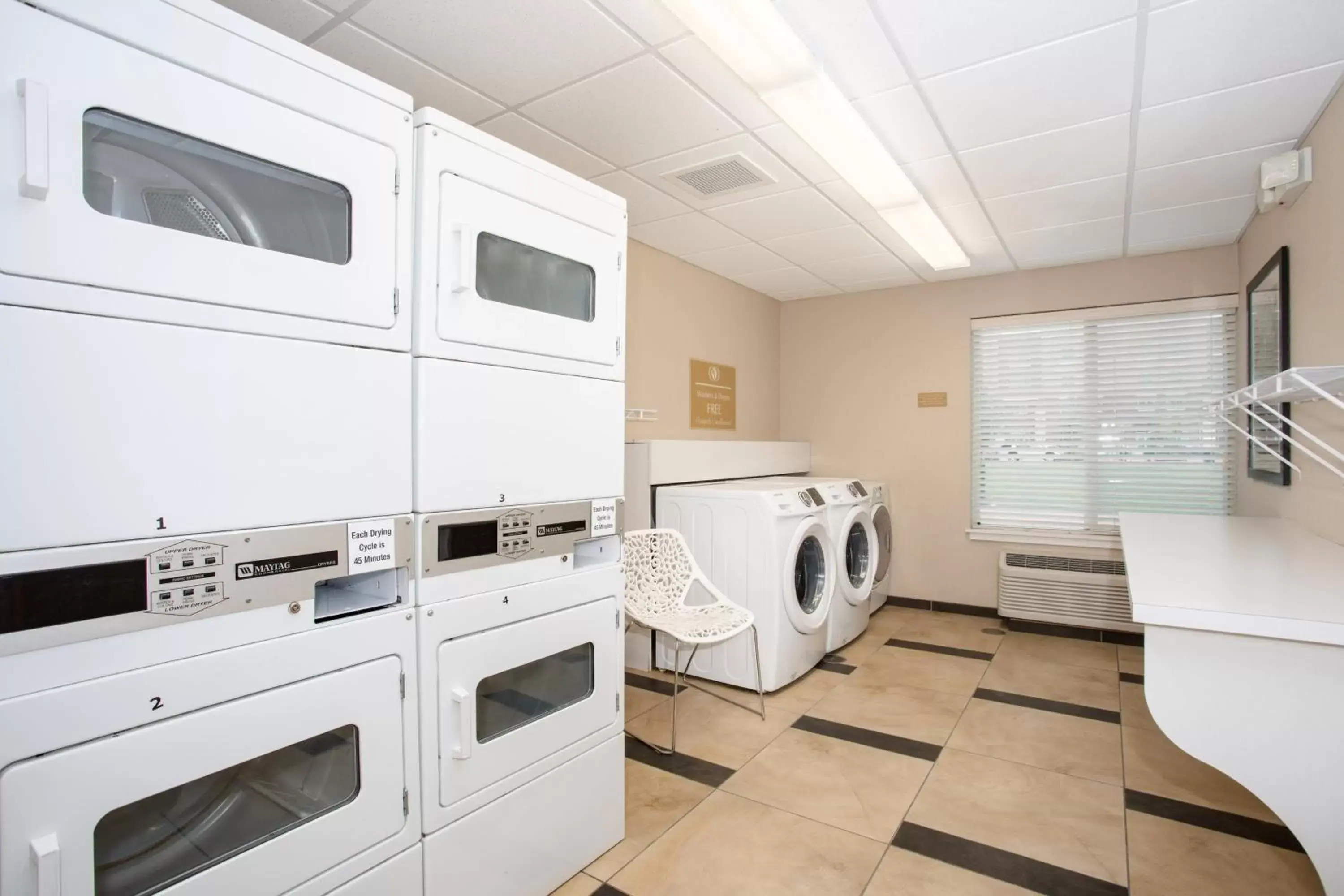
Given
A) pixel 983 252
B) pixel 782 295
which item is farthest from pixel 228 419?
pixel 782 295

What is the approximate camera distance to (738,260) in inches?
173

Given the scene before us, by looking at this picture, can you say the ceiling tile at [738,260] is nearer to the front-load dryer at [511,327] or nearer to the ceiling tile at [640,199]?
the ceiling tile at [640,199]

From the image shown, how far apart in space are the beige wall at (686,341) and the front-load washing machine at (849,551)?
31.0 inches

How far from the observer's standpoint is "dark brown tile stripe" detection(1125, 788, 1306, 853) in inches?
84.1

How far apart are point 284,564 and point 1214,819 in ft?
9.50

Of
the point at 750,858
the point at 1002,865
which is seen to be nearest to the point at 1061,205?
the point at 1002,865

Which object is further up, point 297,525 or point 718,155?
point 718,155

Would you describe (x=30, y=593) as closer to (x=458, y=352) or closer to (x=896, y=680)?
(x=458, y=352)

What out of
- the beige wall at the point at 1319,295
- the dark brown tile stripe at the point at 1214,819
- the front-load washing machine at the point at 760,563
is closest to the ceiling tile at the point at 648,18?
the front-load washing machine at the point at 760,563

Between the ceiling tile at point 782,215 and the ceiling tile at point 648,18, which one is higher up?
the ceiling tile at point 648,18

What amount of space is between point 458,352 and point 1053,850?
7.49ft

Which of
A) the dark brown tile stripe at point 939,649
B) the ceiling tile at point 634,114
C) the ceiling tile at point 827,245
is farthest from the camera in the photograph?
the dark brown tile stripe at point 939,649

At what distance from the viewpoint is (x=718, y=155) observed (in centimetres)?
282

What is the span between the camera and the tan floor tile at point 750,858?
6.29 ft
